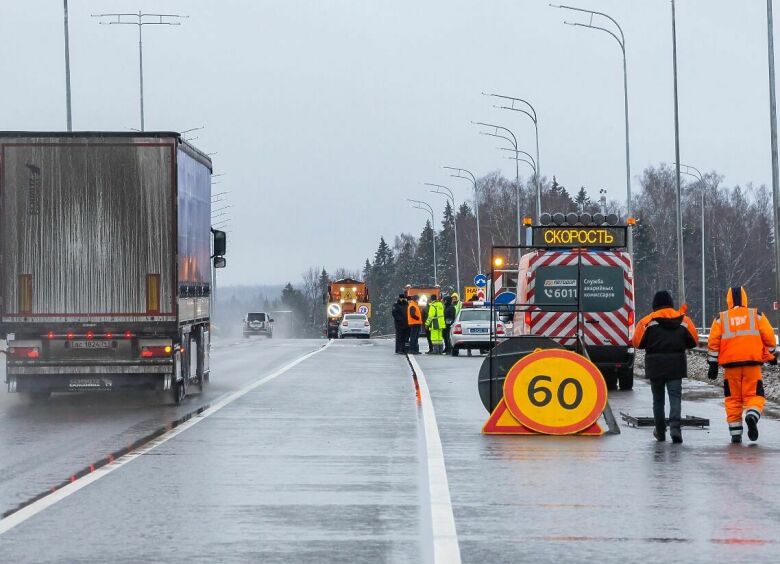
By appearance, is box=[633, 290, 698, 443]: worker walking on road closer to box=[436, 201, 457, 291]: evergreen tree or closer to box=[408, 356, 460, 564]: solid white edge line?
box=[408, 356, 460, 564]: solid white edge line

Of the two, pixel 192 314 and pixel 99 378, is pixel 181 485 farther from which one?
pixel 192 314

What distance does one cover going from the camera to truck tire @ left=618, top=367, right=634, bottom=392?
26.5 m

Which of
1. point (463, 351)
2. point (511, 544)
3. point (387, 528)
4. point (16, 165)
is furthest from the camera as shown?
point (463, 351)

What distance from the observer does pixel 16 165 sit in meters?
20.6

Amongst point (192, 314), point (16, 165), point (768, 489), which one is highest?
point (16, 165)

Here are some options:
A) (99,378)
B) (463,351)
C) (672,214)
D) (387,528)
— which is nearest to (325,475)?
(387,528)

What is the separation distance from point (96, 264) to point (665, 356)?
333 inches

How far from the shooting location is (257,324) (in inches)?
3767

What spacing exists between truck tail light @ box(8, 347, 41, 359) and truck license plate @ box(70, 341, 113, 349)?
47 cm

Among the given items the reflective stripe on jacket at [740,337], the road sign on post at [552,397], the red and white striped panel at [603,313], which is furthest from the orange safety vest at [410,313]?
the reflective stripe on jacket at [740,337]

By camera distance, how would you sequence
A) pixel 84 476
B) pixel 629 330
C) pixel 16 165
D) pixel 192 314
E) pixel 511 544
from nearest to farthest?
1. pixel 511 544
2. pixel 84 476
3. pixel 16 165
4. pixel 192 314
5. pixel 629 330

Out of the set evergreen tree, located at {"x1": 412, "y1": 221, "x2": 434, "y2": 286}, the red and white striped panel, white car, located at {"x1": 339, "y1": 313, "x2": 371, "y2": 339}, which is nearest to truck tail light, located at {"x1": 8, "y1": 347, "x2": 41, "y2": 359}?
the red and white striped panel

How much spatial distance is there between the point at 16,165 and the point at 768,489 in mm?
12183

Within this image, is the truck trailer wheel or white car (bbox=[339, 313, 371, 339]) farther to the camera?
white car (bbox=[339, 313, 371, 339])
